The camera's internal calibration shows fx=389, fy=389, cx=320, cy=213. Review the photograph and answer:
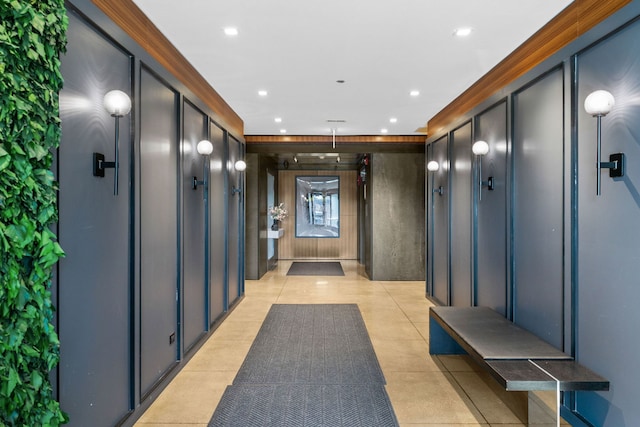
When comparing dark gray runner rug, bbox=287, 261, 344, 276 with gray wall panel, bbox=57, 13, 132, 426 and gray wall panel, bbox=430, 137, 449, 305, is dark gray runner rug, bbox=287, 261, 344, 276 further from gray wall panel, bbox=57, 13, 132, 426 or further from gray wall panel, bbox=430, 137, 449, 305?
gray wall panel, bbox=57, 13, 132, 426

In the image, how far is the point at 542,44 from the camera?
3.09 m

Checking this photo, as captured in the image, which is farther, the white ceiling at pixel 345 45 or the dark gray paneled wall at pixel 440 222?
the dark gray paneled wall at pixel 440 222

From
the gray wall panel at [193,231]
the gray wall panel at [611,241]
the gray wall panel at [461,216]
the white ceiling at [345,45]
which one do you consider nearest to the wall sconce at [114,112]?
the white ceiling at [345,45]

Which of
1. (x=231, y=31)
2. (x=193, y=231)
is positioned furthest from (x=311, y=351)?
(x=231, y=31)

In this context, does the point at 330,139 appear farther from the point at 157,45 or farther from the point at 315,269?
the point at 157,45

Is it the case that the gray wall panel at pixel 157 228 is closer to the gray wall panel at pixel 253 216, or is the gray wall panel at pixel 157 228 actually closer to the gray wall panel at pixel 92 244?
the gray wall panel at pixel 92 244

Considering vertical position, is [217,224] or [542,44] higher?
[542,44]

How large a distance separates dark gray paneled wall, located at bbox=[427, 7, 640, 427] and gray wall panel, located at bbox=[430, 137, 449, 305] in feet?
5.27

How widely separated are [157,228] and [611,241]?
3143 mm

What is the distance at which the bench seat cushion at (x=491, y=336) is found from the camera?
2648mm

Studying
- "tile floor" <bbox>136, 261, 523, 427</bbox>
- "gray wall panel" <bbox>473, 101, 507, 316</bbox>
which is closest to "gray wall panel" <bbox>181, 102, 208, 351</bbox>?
"tile floor" <bbox>136, 261, 523, 427</bbox>

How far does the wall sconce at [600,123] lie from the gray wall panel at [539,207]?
496 mm

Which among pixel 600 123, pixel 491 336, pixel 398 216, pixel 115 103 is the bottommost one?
pixel 491 336

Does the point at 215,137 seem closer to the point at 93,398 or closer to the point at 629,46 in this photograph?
the point at 93,398
